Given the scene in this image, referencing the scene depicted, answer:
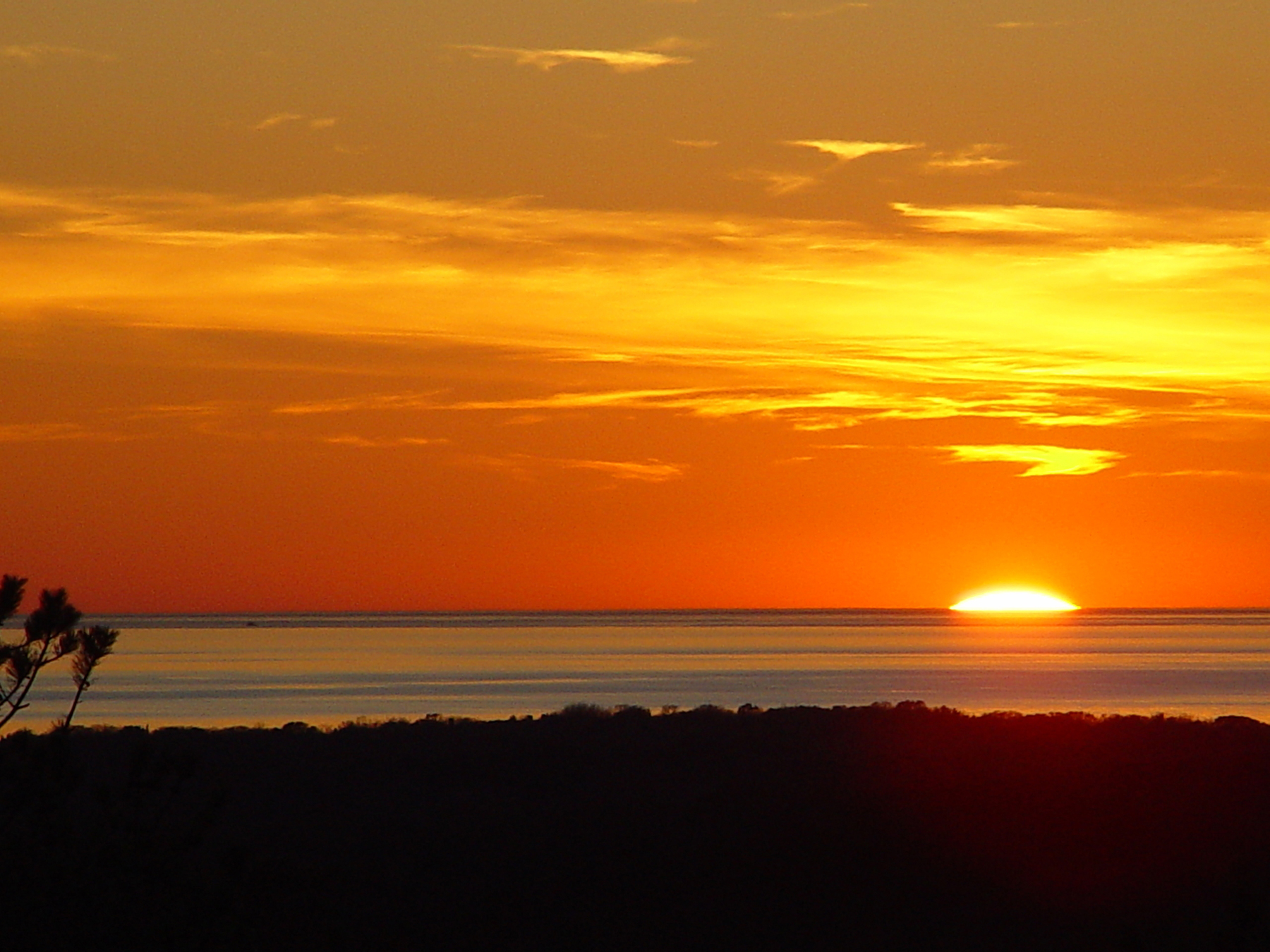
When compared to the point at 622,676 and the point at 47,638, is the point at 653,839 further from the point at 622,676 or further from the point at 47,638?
the point at 622,676

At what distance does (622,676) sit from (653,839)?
5127 centimetres

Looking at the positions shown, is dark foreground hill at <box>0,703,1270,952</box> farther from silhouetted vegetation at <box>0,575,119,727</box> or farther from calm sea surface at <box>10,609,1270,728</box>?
calm sea surface at <box>10,609,1270,728</box>

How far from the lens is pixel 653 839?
847 inches

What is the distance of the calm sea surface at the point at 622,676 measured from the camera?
50.0 meters

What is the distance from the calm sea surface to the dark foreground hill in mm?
16448

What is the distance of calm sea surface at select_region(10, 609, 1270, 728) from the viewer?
4997 centimetres

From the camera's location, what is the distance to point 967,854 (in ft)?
69.5

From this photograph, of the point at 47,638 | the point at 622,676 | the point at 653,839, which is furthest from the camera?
the point at 622,676

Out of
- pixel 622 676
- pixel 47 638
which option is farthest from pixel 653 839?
pixel 622 676

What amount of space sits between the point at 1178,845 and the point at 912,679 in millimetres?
47842

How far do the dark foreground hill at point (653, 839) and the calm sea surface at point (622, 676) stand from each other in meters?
16.4

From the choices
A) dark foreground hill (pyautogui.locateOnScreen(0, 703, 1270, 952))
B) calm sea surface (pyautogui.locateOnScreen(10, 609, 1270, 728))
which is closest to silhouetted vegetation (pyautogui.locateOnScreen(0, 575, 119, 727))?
dark foreground hill (pyautogui.locateOnScreen(0, 703, 1270, 952))

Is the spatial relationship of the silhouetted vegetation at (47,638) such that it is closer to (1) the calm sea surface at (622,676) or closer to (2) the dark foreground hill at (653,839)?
(2) the dark foreground hill at (653,839)

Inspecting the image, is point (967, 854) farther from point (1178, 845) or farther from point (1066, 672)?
point (1066, 672)
